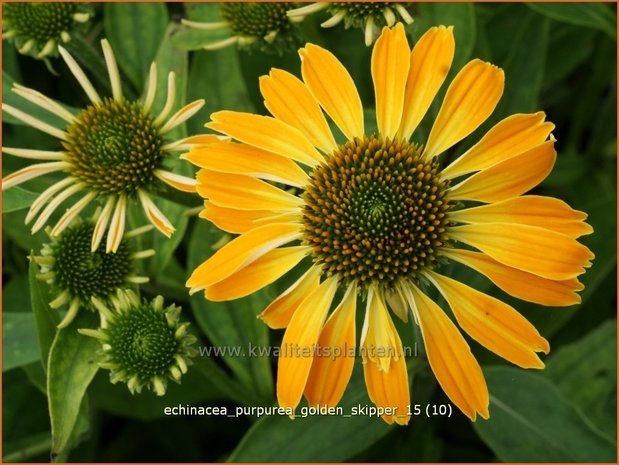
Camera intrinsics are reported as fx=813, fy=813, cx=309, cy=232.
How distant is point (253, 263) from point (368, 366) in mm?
267

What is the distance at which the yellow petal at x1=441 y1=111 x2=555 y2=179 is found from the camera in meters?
1.34

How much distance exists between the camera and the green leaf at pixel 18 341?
5.93 ft

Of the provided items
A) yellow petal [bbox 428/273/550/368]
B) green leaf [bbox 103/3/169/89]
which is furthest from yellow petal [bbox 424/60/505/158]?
green leaf [bbox 103/3/169/89]

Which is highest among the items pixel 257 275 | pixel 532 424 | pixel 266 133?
pixel 266 133

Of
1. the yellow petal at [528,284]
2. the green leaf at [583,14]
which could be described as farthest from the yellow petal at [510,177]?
the green leaf at [583,14]

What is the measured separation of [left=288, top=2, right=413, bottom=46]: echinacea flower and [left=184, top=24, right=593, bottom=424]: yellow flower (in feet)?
0.64

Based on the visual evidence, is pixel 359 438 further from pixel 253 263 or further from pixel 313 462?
pixel 253 263

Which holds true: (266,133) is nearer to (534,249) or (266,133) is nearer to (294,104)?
(294,104)

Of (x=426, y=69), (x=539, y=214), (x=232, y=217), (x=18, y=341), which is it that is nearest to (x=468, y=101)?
(x=426, y=69)

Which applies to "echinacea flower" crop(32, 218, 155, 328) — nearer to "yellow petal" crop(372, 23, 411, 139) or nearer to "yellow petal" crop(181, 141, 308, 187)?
"yellow petal" crop(181, 141, 308, 187)

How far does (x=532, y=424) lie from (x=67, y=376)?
999 millimetres

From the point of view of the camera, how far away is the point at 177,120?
1.59 meters

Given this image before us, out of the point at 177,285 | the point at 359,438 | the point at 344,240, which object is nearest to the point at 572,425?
the point at 359,438

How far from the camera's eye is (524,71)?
1.98 metres
